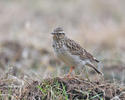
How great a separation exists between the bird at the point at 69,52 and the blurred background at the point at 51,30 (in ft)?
0.82

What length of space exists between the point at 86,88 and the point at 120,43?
23.9 ft

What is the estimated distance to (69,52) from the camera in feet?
24.0

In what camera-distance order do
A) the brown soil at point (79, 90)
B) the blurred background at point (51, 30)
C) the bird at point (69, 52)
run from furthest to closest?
the blurred background at point (51, 30) → the bird at point (69, 52) → the brown soil at point (79, 90)

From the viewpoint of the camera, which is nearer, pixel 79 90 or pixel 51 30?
pixel 79 90

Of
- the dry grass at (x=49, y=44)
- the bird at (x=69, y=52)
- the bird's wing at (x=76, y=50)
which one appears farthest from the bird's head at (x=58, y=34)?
the dry grass at (x=49, y=44)

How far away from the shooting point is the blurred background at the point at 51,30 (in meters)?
10.4

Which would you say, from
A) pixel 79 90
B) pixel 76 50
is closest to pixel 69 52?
pixel 76 50

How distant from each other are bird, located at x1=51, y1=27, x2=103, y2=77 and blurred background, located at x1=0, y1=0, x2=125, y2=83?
25 centimetres

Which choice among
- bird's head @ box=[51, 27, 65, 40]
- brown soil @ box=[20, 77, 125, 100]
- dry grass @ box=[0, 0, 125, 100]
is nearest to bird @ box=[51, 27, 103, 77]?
bird's head @ box=[51, 27, 65, 40]

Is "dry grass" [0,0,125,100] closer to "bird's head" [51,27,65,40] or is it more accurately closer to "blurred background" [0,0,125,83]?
"blurred background" [0,0,125,83]

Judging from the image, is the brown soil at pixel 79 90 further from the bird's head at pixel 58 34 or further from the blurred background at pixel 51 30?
the bird's head at pixel 58 34

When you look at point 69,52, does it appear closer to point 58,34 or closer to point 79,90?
point 58,34

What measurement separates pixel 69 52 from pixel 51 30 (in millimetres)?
6065

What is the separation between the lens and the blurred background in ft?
34.1
